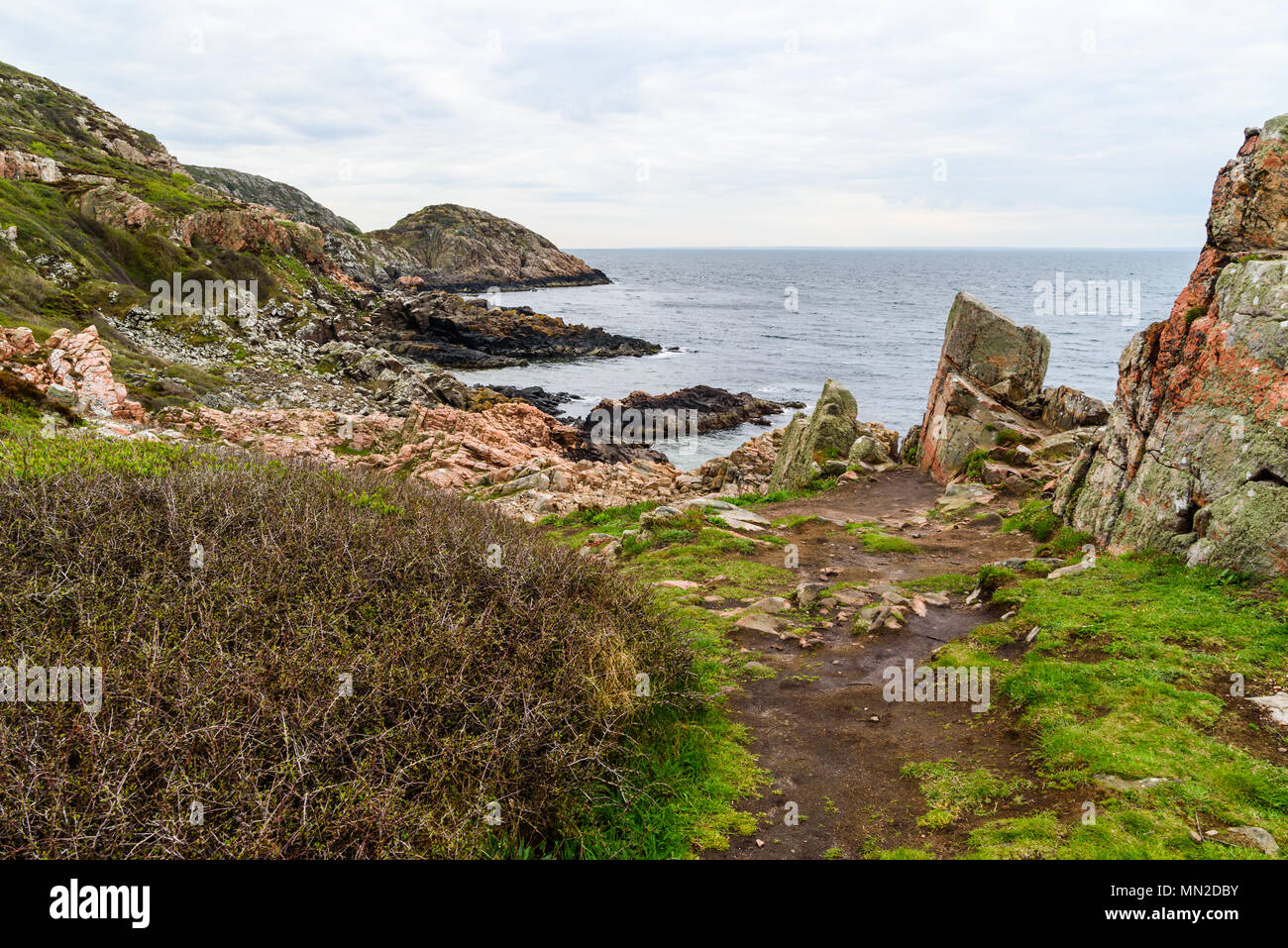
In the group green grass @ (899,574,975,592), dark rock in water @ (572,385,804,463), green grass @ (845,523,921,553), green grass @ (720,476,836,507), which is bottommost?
green grass @ (899,574,975,592)

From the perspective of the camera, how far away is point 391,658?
599 centimetres

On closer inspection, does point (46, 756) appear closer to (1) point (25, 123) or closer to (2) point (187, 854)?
(2) point (187, 854)

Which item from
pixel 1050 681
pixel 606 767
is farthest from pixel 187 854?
pixel 1050 681

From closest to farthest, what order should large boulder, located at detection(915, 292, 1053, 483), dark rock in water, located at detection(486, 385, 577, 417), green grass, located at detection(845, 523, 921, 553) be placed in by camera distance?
green grass, located at detection(845, 523, 921, 553) → large boulder, located at detection(915, 292, 1053, 483) → dark rock in water, located at detection(486, 385, 577, 417)

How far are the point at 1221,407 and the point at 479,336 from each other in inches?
2508

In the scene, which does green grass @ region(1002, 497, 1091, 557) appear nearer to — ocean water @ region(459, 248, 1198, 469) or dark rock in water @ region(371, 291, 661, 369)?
ocean water @ region(459, 248, 1198, 469)


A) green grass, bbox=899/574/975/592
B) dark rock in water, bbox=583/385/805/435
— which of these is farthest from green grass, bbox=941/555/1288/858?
dark rock in water, bbox=583/385/805/435

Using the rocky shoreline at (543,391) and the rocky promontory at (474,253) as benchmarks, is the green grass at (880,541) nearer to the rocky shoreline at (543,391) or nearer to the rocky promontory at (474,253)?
the rocky shoreline at (543,391)

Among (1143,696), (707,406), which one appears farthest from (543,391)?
(1143,696)

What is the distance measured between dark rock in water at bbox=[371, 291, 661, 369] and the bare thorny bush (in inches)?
2153

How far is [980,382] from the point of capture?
23484mm

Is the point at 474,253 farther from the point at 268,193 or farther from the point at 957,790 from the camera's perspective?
the point at 957,790

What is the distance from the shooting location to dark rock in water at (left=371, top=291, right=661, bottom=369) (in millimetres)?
62062
